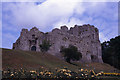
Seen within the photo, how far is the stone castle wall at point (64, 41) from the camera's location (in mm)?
48959

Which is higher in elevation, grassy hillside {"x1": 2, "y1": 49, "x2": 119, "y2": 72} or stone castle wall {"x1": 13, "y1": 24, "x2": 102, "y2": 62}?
stone castle wall {"x1": 13, "y1": 24, "x2": 102, "y2": 62}

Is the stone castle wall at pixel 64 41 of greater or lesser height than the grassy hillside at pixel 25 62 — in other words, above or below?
above

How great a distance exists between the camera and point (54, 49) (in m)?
47.4

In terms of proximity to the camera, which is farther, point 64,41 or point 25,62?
point 64,41

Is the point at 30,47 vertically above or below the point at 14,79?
above

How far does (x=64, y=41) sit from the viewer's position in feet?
166

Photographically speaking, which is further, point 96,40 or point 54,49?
point 96,40

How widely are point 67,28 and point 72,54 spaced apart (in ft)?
83.2

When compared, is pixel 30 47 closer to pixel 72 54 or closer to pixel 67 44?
pixel 67 44

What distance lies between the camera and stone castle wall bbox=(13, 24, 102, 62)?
48959mm

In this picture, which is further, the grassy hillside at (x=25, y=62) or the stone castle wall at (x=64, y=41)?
the stone castle wall at (x=64, y=41)

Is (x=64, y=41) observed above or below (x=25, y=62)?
above

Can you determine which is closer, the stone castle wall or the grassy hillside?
the grassy hillside

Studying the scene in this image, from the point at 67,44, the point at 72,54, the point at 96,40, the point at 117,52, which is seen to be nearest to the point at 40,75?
the point at 117,52
